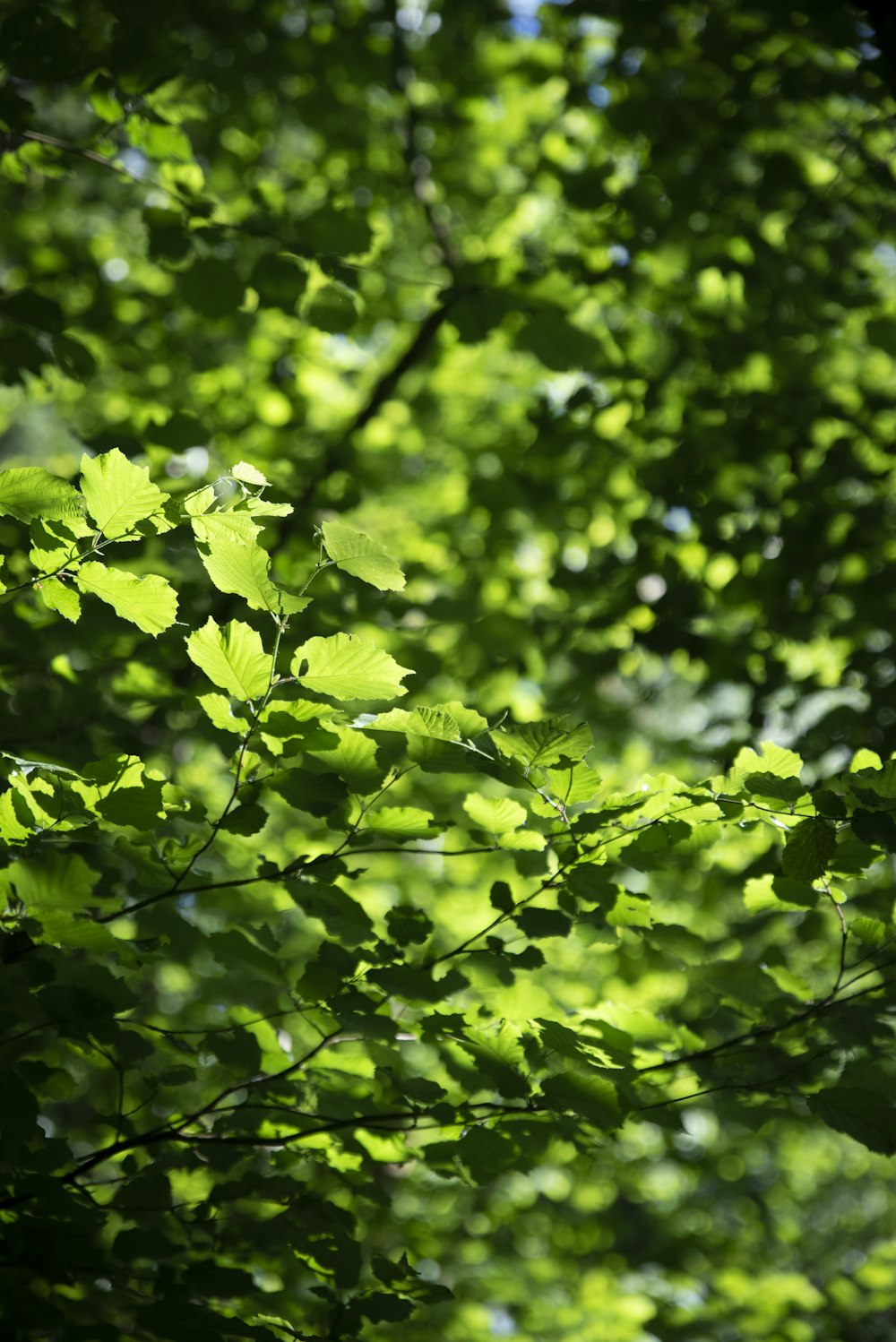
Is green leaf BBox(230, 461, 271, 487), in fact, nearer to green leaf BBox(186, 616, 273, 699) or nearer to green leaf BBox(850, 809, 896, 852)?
green leaf BBox(186, 616, 273, 699)

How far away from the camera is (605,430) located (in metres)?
3.78

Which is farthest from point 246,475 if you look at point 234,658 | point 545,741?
point 545,741

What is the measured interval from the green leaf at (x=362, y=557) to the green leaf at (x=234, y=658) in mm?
131

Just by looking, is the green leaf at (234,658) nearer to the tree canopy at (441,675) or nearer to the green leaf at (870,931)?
the tree canopy at (441,675)

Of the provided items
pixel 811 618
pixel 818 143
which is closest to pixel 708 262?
pixel 818 143

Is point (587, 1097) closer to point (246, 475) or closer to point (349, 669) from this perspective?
point (349, 669)

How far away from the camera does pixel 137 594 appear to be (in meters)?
1.08

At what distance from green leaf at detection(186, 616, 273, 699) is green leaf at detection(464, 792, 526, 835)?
0.36 metres

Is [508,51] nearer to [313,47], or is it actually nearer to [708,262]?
[313,47]

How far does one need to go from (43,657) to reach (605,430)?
251cm

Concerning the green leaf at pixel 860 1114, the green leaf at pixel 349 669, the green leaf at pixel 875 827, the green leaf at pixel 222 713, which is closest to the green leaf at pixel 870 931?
the green leaf at pixel 860 1114

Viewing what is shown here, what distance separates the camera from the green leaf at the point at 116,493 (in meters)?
1.00

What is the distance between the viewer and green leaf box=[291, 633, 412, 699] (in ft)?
3.51

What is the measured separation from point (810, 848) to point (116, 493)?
911 mm
